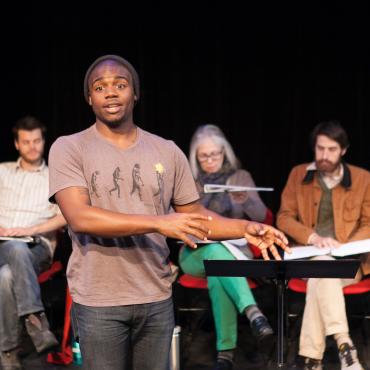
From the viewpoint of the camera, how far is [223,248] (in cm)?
428

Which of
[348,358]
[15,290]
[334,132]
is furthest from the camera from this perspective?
[334,132]

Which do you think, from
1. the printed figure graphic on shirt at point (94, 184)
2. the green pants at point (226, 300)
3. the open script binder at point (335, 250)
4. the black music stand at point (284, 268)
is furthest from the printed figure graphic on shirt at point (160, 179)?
the green pants at point (226, 300)

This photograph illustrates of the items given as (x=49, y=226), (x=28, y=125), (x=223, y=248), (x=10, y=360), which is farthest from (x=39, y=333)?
(x=28, y=125)

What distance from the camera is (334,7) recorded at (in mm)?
5094

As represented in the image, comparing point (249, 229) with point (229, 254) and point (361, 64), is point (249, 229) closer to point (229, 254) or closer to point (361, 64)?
point (229, 254)

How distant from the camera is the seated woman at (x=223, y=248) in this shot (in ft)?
13.4

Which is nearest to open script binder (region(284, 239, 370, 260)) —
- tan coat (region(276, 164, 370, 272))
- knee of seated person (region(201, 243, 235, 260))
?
tan coat (region(276, 164, 370, 272))

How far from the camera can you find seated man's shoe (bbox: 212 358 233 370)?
13.1 ft

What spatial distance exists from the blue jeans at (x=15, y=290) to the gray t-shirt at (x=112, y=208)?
1924 millimetres

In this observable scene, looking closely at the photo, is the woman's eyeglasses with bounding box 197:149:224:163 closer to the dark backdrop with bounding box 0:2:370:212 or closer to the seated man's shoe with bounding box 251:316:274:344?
the dark backdrop with bounding box 0:2:370:212

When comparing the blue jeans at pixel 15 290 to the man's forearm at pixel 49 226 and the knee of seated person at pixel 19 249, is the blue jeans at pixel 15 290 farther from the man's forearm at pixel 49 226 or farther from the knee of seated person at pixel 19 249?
the man's forearm at pixel 49 226

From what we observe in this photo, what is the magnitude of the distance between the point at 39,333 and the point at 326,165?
1929 millimetres

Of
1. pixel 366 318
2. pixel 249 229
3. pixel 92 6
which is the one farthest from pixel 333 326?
pixel 92 6

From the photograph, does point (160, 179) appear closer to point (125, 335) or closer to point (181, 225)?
point (181, 225)
